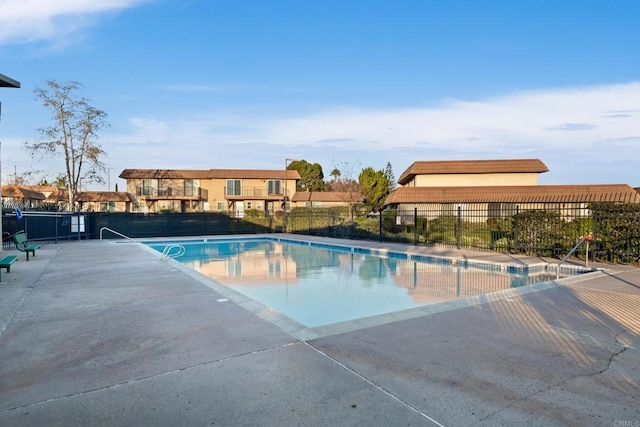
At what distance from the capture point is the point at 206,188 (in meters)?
41.1

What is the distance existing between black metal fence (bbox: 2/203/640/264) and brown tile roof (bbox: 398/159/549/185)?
18.4 feet

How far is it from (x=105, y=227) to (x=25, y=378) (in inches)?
806

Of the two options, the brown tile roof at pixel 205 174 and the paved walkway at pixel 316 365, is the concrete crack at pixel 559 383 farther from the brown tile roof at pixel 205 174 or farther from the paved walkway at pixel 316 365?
the brown tile roof at pixel 205 174

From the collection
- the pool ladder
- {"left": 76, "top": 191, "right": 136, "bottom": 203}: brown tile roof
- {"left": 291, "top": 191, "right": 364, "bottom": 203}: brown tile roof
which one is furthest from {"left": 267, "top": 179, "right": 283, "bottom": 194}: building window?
the pool ladder

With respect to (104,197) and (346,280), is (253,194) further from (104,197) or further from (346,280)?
(346,280)

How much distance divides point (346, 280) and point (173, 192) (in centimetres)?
3446

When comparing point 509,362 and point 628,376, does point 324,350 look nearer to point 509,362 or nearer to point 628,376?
point 509,362

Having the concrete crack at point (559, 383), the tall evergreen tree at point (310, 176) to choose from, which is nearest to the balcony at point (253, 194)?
the tall evergreen tree at point (310, 176)

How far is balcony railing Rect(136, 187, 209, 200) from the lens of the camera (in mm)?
39094

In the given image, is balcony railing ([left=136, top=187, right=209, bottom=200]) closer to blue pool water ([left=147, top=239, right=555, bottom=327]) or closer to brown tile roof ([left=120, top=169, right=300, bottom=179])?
brown tile roof ([left=120, top=169, right=300, bottom=179])

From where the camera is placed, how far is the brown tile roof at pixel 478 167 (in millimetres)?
30984

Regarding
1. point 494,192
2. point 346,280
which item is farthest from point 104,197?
point 346,280

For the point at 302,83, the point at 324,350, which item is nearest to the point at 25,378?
the point at 324,350

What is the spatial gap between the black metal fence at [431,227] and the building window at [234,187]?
543 inches
